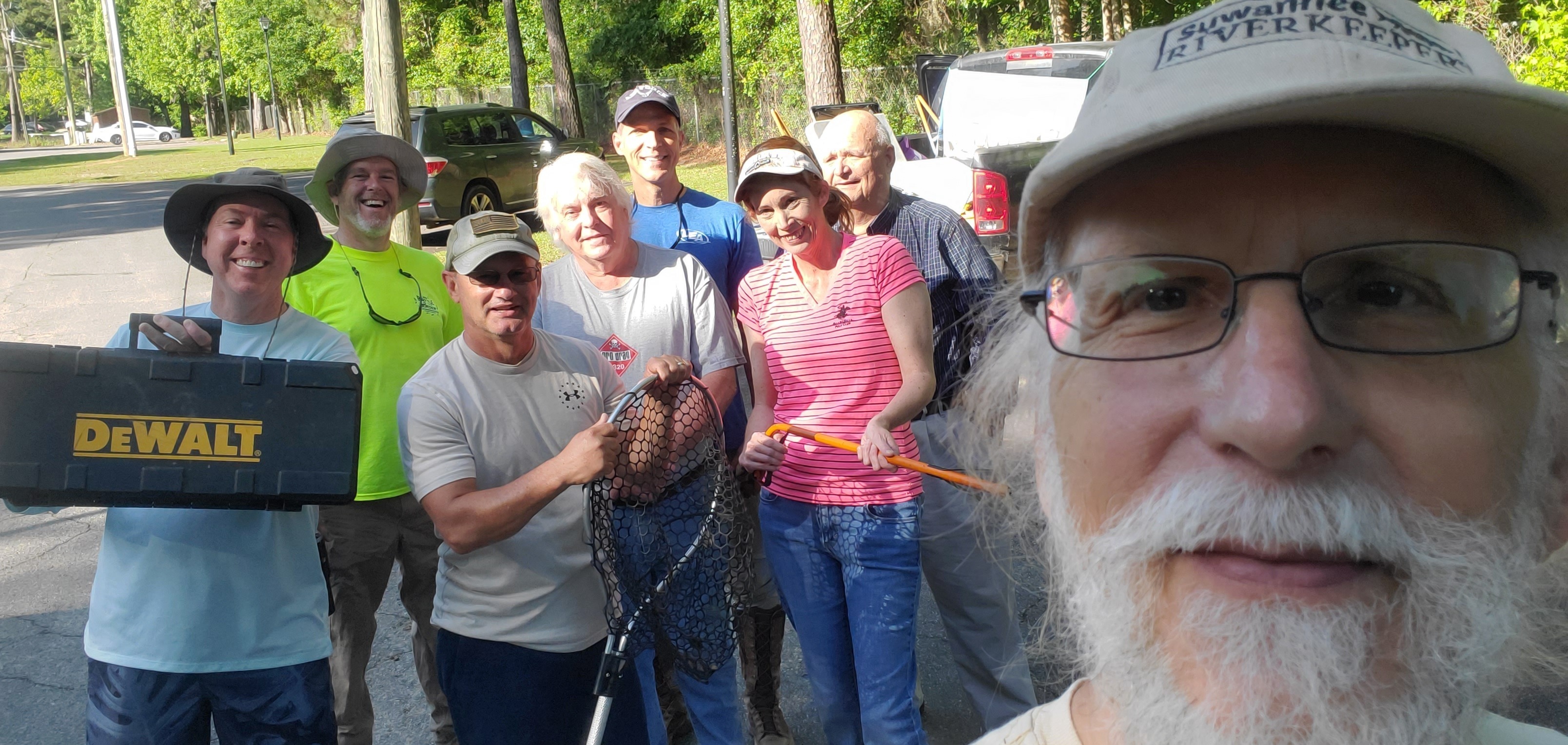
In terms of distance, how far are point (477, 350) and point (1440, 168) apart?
2.42 meters

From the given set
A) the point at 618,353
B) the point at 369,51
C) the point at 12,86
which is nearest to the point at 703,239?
the point at 618,353

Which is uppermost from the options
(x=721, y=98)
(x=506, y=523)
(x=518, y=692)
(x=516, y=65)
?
(x=516, y=65)

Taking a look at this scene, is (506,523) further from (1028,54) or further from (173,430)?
(1028,54)

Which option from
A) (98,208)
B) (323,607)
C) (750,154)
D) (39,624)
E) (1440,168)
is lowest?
(39,624)

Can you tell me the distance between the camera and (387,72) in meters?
6.59

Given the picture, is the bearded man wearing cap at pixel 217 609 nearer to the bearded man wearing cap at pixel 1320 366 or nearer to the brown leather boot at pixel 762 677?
the brown leather boot at pixel 762 677

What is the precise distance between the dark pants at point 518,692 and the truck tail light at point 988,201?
230 inches

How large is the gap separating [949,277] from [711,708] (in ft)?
5.18

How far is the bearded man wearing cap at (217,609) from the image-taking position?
8.60 ft

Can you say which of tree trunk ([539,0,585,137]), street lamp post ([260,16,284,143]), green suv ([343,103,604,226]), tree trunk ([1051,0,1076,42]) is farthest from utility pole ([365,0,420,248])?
street lamp post ([260,16,284,143])

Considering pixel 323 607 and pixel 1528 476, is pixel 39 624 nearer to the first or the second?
pixel 323 607

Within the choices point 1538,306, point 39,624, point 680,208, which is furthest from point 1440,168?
point 39,624

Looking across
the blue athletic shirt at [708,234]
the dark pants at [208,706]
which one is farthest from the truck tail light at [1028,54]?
the dark pants at [208,706]

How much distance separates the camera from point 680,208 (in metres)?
4.11
